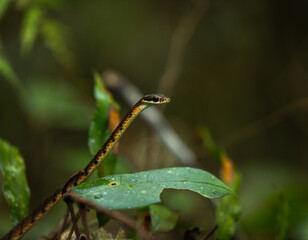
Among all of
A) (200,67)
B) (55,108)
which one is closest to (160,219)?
(55,108)

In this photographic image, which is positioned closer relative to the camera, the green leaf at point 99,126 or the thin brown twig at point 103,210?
the thin brown twig at point 103,210

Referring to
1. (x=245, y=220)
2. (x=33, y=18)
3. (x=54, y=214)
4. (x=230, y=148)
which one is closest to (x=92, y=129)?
(x=33, y=18)

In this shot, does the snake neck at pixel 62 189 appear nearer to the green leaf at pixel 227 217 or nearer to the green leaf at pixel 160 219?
the green leaf at pixel 160 219

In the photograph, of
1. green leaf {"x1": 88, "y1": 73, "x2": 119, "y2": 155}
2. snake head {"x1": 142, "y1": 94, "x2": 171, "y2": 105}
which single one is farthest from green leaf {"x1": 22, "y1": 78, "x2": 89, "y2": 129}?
snake head {"x1": 142, "y1": 94, "x2": 171, "y2": 105}

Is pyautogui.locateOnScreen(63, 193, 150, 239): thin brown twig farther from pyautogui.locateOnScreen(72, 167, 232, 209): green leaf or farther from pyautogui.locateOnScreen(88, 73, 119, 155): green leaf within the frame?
pyautogui.locateOnScreen(88, 73, 119, 155): green leaf

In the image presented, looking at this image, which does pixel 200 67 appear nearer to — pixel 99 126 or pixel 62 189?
pixel 99 126

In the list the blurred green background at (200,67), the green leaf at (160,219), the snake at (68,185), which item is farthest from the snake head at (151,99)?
the blurred green background at (200,67)

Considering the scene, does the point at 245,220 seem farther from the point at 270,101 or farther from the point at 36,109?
the point at 270,101
